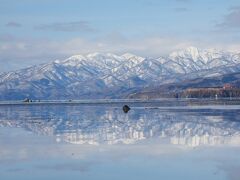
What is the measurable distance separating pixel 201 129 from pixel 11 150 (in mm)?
18881

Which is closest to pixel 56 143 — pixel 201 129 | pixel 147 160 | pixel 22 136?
pixel 22 136

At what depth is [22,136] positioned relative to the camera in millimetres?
46938

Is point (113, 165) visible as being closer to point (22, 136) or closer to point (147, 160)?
point (147, 160)

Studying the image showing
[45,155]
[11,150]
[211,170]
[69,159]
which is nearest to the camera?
[211,170]

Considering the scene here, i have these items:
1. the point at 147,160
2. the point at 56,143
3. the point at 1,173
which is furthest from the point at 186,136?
the point at 1,173

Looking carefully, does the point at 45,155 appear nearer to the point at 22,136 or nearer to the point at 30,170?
the point at 30,170

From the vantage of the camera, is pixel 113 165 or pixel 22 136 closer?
pixel 113 165

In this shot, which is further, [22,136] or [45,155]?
[22,136]

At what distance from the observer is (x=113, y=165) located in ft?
93.6

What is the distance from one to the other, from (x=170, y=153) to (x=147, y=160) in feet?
9.52

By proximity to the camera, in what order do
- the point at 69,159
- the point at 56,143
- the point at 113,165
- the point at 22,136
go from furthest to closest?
the point at 22,136, the point at 56,143, the point at 69,159, the point at 113,165

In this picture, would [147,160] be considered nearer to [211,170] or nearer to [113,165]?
[113,165]

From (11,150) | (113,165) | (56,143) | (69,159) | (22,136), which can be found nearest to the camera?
(113,165)

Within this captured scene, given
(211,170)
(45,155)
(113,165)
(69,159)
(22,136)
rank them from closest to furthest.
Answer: (211,170) < (113,165) < (69,159) < (45,155) < (22,136)
